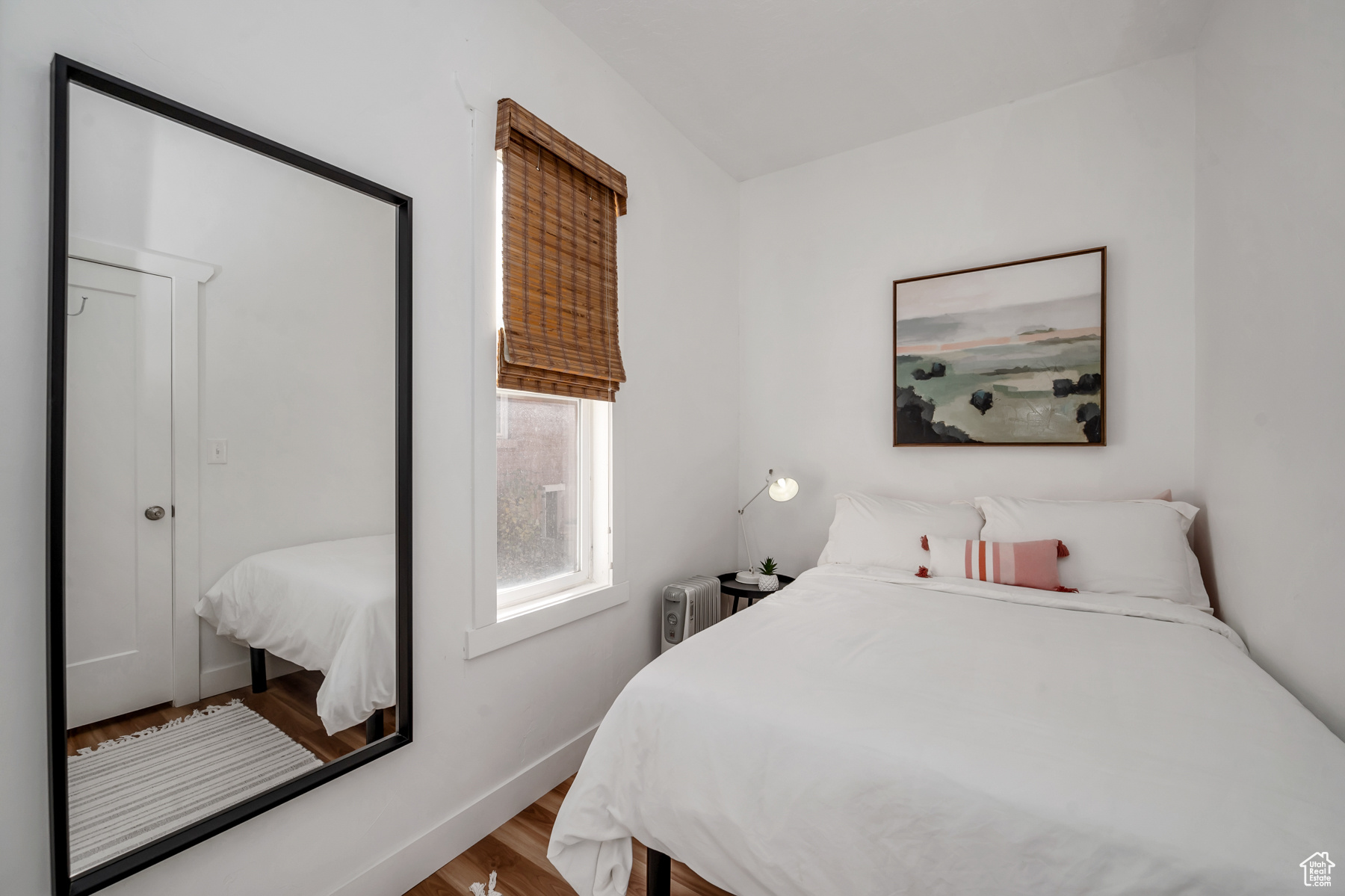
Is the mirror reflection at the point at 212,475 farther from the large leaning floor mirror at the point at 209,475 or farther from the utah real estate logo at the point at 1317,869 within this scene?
the utah real estate logo at the point at 1317,869

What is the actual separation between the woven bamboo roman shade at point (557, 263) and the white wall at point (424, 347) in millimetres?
131

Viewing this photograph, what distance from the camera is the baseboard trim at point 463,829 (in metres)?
1.62

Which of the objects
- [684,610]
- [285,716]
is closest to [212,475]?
[285,716]

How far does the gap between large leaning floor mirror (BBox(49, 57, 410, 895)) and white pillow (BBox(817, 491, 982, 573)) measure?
6.18ft

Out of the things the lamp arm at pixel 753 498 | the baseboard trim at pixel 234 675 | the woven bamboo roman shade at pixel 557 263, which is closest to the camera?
the baseboard trim at pixel 234 675

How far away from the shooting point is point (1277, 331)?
166cm

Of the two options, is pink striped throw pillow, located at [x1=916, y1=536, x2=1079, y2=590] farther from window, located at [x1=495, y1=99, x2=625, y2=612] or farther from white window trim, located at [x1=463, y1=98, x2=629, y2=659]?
white window trim, located at [x1=463, y1=98, x2=629, y2=659]

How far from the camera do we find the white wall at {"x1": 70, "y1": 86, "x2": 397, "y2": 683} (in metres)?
1.17

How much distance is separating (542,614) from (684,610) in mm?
759

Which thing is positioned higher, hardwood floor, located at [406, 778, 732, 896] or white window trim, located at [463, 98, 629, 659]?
white window trim, located at [463, 98, 629, 659]

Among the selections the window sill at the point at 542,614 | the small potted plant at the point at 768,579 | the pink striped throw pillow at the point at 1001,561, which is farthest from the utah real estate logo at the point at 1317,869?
the small potted plant at the point at 768,579

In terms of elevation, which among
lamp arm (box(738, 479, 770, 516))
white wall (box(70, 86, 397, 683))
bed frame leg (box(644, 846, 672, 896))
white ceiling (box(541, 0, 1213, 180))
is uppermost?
white ceiling (box(541, 0, 1213, 180))

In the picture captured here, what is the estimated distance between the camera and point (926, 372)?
2.93 meters

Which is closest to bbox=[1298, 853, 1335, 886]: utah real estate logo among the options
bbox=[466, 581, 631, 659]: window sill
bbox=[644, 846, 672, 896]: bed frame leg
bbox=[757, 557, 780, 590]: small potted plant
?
bbox=[644, 846, 672, 896]: bed frame leg
